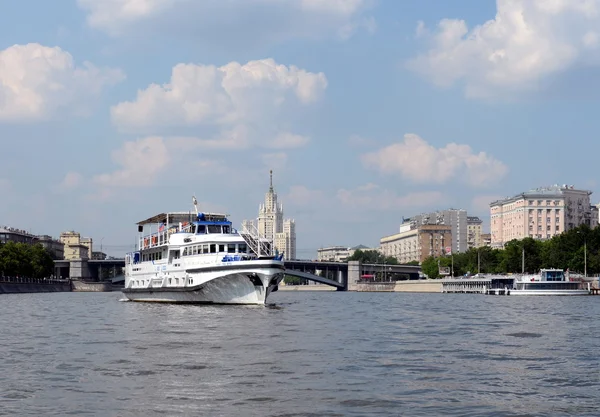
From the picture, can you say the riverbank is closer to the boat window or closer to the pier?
the pier

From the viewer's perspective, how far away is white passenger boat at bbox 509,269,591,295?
156375mm

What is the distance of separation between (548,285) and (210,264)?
98.0m

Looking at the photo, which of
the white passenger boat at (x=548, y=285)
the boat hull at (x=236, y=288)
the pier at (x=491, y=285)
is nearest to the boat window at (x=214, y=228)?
the boat hull at (x=236, y=288)

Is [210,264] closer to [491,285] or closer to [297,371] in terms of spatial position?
[297,371]

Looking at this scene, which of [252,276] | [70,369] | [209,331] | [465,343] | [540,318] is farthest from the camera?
[252,276]

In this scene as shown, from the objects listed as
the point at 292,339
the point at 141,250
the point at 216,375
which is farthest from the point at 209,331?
the point at 141,250

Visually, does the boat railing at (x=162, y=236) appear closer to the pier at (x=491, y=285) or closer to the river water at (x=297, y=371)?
the river water at (x=297, y=371)

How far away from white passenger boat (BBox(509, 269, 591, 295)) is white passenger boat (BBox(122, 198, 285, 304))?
87.4 metres

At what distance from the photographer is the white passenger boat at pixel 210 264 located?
2817 inches

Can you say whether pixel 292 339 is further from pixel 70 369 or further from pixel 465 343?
pixel 70 369

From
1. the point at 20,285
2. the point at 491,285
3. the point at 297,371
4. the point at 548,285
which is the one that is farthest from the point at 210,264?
the point at 491,285

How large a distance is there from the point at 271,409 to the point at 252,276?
47.7m

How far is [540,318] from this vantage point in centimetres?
6500

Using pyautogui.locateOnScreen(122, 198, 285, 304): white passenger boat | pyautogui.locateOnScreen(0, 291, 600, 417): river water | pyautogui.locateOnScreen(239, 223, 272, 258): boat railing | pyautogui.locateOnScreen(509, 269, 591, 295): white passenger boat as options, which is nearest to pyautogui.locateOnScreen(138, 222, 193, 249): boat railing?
pyautogui.locateOnScreen(122, 198, 285, 304): white passenger boat
